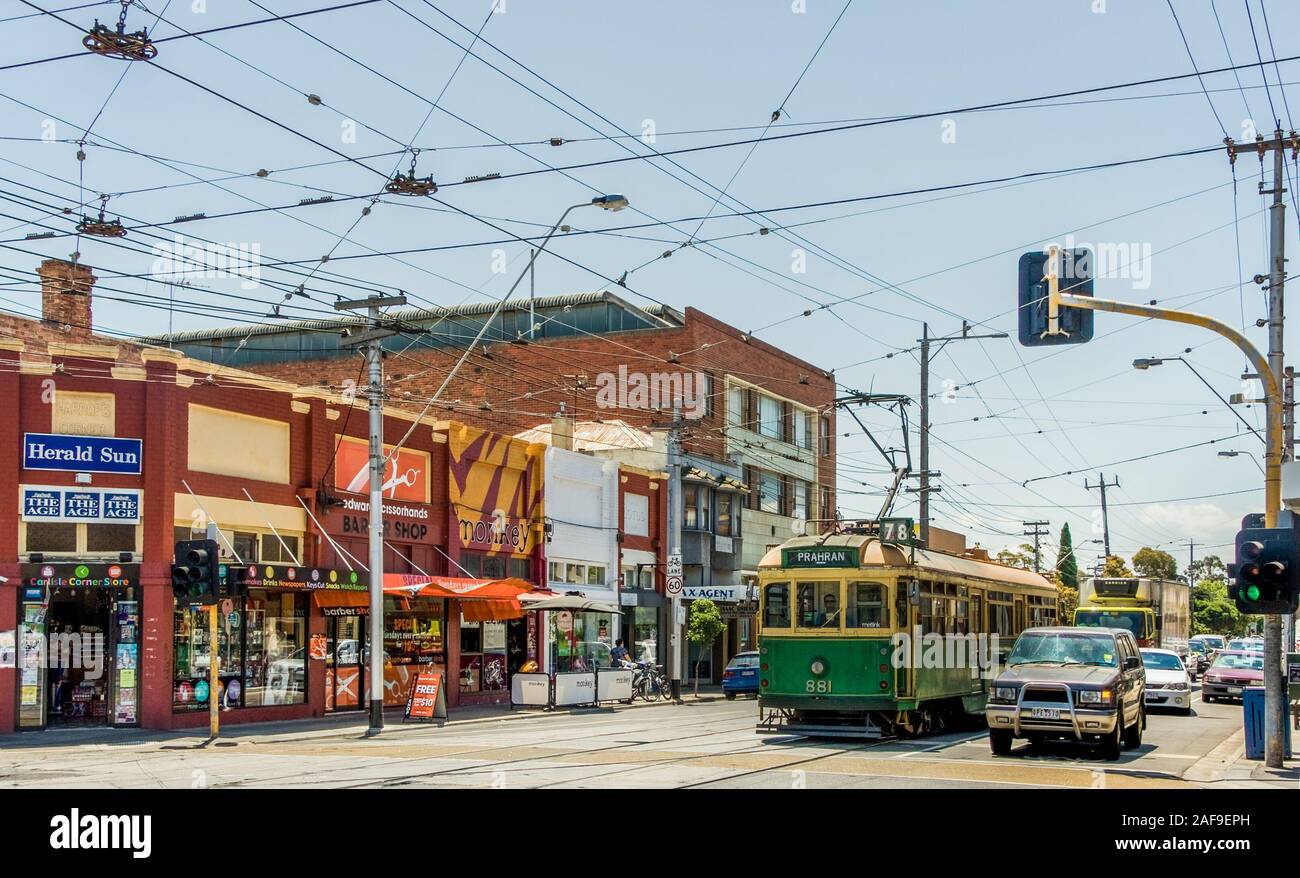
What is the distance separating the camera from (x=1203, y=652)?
62094 mm

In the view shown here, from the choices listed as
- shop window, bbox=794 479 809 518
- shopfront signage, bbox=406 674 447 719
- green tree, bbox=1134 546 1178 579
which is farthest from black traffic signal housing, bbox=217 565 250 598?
green tree, bbox=1134 546 1178 579

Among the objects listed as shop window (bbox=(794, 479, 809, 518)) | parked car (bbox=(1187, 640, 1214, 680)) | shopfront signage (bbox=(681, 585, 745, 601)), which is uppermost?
shop window (bbox=(794, 479, 809, 518))

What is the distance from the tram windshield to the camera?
841 inches

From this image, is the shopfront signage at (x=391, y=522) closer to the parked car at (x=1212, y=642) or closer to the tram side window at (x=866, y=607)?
the tram side window at (x=866, y=607)

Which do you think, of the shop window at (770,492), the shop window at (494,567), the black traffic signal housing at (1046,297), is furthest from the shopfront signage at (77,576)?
the shop window at (770,492)

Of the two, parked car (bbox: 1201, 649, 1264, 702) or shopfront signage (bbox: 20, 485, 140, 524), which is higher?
shopfront signage (bbox: 20, 485, 140, 524)

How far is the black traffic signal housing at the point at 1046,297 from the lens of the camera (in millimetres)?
16953

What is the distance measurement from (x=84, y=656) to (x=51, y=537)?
2467mm

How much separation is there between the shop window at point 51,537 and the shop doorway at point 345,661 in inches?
258

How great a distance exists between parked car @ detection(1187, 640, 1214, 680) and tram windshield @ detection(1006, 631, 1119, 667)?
33803mm

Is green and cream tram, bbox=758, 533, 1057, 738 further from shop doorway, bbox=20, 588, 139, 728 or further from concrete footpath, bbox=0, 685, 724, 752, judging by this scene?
shop doorway, bbox=20, 588, 139, 728
